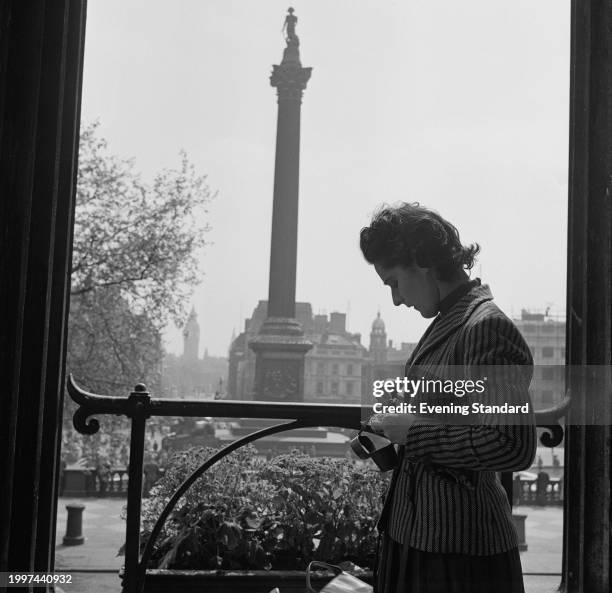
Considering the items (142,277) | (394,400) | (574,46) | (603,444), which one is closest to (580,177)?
(574,46)

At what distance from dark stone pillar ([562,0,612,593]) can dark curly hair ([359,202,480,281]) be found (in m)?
0.65

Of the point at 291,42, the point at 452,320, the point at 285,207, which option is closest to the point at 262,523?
the point at 452,320

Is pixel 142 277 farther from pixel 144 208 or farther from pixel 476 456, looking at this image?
pixel 476 456

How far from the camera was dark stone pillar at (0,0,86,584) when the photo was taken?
5.86 feet

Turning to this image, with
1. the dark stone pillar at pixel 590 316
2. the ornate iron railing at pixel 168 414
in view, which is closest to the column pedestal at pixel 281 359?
the ornate iron railing at pixel 168 414

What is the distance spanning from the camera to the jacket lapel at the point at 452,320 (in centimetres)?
143

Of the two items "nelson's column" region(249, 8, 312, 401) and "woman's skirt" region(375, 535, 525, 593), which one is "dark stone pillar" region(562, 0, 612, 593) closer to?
"woman's skirt" region(375, 535, 525, 593)

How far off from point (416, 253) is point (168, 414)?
98 centimetres

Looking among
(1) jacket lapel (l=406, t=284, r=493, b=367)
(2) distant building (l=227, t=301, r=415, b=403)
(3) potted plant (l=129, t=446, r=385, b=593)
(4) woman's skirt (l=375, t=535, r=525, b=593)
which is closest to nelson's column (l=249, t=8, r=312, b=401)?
(3) potted plant (l=129, t=446, r=385, b=593)

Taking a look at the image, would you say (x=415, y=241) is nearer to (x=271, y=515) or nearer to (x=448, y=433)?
(x=448, y=433)

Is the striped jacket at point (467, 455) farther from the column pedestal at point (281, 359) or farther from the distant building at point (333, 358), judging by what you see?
the distant building at point (333, 358)

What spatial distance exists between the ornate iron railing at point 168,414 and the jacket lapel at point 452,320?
51cm

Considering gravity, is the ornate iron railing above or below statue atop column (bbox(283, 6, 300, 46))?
below

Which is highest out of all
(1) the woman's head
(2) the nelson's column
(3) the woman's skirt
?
(2) the nelson's column
